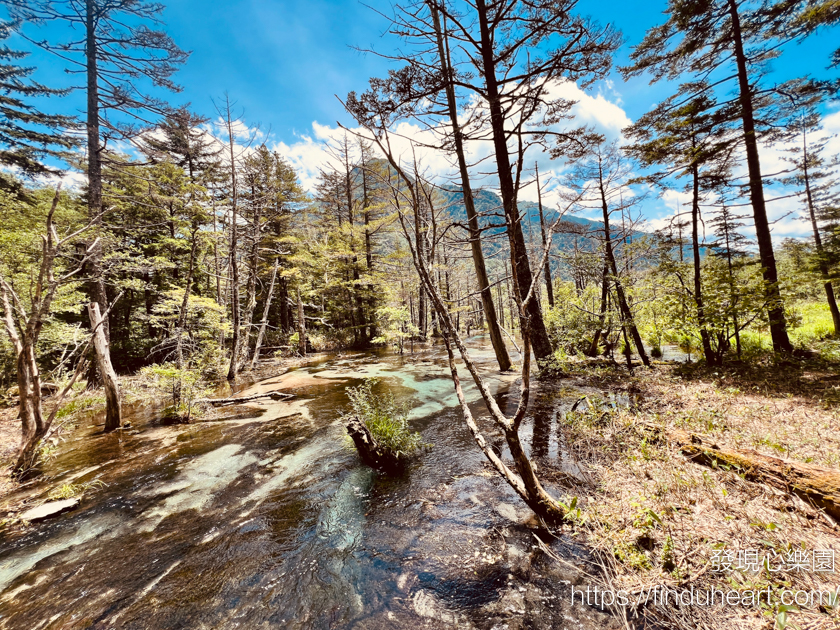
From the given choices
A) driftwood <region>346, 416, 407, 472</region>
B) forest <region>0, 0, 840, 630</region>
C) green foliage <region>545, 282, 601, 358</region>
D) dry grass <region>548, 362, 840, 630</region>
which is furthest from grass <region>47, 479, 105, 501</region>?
green foliage <region>545, 282, 601, 358</region>

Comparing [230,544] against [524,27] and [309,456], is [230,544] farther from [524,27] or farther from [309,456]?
[524,27]

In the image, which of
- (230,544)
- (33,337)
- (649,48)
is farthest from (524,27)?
(33,337)

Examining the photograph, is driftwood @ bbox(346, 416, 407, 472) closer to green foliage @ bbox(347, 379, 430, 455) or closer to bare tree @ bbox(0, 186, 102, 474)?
green foliage @ bbox(347, 379, 430, 455)

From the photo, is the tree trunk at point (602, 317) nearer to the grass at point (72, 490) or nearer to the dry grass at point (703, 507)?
the dry grass at point (703, 507)

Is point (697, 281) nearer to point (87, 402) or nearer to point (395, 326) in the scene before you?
point (395, 326)

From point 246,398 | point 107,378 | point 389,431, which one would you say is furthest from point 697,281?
point 107,378

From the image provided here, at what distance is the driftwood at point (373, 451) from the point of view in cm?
453

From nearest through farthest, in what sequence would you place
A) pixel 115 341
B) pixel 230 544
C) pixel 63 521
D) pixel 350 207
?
pixel 230 544, pixel 63 521, pixel 115 341, pixel 350 207

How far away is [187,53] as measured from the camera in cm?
902

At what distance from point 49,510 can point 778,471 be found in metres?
8.49

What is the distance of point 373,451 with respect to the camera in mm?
4562

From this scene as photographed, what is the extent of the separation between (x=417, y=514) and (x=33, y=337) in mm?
6396

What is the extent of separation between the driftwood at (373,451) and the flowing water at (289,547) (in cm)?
18

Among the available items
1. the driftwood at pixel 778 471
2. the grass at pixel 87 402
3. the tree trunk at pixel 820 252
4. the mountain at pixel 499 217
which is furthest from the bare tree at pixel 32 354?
the tree trunk at pixel 820 252
